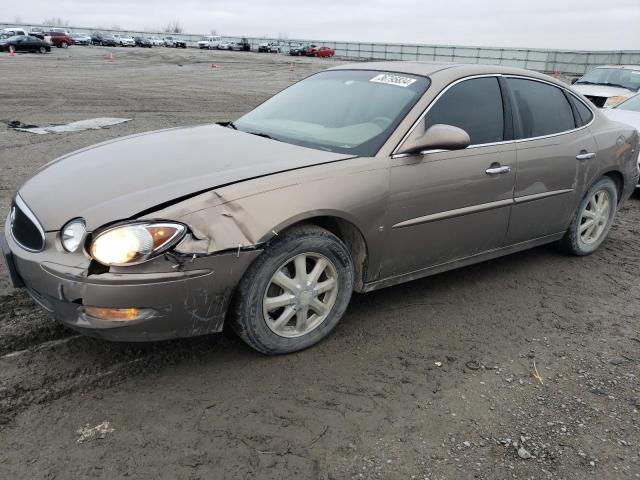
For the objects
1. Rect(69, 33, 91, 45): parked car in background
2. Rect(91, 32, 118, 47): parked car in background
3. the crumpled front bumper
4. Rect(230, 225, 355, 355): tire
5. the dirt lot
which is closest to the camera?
the dirt lot

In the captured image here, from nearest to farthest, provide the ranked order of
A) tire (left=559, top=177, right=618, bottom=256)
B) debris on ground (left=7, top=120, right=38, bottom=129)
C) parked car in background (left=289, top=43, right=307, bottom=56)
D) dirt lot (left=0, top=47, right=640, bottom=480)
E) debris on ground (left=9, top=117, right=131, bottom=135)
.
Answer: dirt lot (left=0, top=47, right=640, bottom=480)
tire (left=559, top=177, right=618, bottom=256)
debris on ground (left=9, top=117, right=131, bottom=135)
debris on ground (left=7, top=120, right=38, bottom=129)
parked car in background (left=289, top=43, right=307, bottom=56)

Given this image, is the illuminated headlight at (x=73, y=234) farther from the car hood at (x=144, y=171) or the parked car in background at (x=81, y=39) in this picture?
the parked car in background at (x=81, y=39)

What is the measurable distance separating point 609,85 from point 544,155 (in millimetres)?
10510

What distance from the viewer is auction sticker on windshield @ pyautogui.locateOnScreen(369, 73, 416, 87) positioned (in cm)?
384

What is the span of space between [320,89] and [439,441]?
8.91 ft

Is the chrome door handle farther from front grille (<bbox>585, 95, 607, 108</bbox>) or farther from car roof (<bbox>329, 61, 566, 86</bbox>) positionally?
front grille (<bbox>585, 95, 607, 108</bbox>)

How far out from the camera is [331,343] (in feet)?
11.0

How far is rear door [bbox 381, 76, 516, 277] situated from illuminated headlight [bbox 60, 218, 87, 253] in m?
1.71

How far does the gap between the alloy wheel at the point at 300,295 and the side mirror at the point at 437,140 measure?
894mm

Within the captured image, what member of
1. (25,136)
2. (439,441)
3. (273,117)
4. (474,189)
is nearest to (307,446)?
(439,441)

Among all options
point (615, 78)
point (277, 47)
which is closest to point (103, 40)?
point (277, 47)

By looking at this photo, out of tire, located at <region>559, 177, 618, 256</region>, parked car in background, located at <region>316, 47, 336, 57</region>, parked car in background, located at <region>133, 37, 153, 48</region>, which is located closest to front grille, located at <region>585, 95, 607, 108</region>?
tire, located at <region>559, 177, 618, 256</region>

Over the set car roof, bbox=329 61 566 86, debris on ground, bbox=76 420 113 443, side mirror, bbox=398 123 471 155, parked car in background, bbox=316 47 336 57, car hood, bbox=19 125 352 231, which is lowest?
parked car in background, bbox=316 47 336 57

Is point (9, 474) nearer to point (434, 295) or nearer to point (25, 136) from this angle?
point (434, 295)
